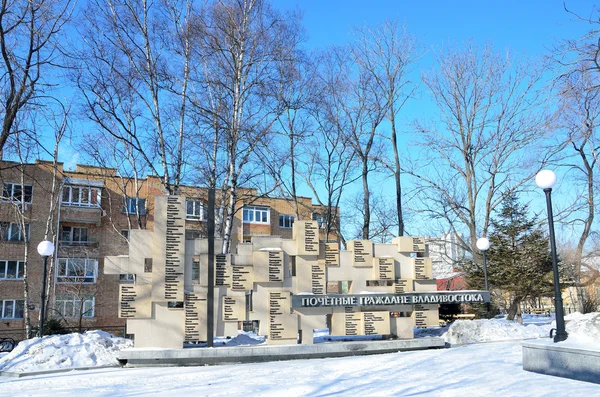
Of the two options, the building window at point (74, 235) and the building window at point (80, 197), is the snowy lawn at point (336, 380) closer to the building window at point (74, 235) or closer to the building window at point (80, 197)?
the building window at point (80, 197)

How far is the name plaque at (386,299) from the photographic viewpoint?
544 inches

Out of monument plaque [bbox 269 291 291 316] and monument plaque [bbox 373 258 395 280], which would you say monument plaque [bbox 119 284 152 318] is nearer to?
monument plaque [bbox 269 291 291 316]

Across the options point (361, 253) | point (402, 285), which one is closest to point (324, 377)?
point (361, 253)

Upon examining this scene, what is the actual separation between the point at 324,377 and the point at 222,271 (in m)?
5.09

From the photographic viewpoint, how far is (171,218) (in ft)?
45.0

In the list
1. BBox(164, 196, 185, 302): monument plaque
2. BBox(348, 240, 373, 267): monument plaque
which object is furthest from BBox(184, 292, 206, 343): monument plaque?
BBox(348, 240, 373, 267): monument plaque

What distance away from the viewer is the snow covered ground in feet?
26.5

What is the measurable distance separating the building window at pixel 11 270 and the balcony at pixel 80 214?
4.15 meters

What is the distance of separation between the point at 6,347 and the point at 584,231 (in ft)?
83.5

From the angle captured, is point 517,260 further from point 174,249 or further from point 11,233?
point 11,233

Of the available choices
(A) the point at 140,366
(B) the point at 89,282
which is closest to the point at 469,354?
(A) the point at 140,366

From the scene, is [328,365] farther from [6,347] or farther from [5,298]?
[5,298]

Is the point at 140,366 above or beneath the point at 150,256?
beneath

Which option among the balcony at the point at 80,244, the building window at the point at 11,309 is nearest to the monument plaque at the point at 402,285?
the building window at the point at 11,309
